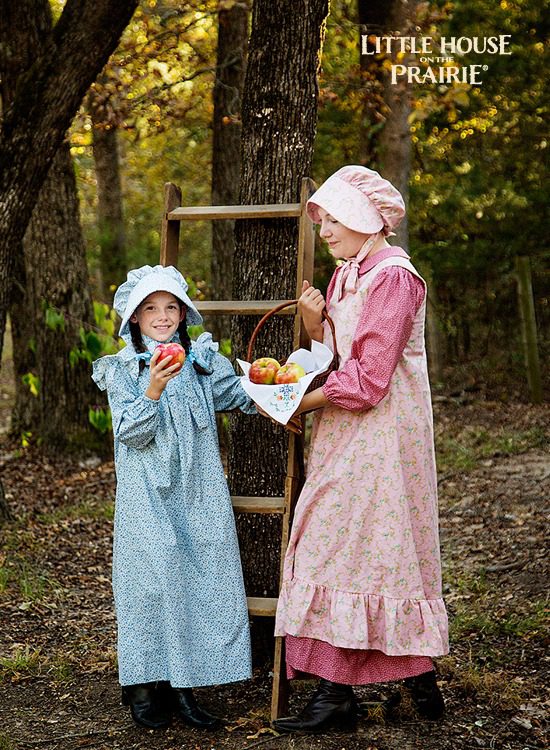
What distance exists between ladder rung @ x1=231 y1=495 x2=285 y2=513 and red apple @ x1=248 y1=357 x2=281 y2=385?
61 cm

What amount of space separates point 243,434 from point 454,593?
172cm

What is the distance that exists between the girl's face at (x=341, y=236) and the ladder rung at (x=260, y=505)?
99cm

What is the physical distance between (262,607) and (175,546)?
17.9 inches

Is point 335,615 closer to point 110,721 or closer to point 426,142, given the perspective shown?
point 110,721

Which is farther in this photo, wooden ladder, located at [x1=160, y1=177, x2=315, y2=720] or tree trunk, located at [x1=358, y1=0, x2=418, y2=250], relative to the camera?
tree trunk, located at [x1=358, y1=0, x2=418, y2=250]

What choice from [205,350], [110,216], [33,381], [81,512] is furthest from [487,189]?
[205,350]

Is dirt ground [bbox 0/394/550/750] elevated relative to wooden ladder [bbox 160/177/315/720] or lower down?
lower down

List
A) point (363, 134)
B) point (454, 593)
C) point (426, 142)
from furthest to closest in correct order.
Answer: point (426, 142)
point (363, 134)
point (454, 593)

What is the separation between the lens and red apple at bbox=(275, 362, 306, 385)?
10.3ft

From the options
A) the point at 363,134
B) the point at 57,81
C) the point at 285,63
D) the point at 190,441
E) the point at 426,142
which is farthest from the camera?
the point at 426,142

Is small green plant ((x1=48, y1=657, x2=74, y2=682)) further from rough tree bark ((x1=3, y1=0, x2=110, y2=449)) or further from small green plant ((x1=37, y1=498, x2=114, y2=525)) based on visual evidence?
rough tree bark ((x1=3, y1=0, x2=110, y2=449))

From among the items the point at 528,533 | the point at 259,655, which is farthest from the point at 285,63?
the point at 528,533

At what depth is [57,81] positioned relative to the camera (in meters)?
5.42

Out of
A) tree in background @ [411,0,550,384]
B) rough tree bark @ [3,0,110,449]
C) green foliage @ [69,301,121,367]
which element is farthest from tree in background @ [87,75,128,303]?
green foliage @ [69,301,121,367]
